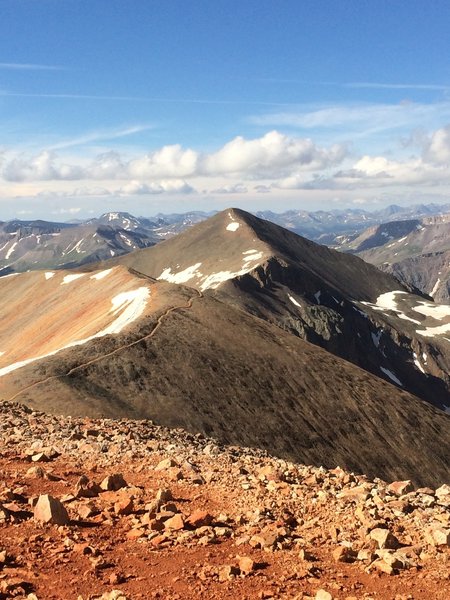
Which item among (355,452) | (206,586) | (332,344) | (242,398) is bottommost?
(332,344)

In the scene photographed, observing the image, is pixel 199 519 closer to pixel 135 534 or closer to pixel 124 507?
pixel 135 534

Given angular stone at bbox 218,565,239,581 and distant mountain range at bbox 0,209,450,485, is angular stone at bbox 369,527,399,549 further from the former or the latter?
distant mountain range at bbox 0,209,450,485

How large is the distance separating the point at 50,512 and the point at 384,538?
30.2 ft

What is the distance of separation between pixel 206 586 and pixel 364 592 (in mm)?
3665

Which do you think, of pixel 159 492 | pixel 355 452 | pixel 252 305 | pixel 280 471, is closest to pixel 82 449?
pixel 159 492

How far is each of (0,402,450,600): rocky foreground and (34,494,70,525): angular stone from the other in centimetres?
4

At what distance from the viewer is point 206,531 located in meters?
14.1

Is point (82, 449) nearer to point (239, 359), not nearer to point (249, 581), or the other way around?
point (249, 581)

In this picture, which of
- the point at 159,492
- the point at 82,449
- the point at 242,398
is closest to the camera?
the point at 159,492

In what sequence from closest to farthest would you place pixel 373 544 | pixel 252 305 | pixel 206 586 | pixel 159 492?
pixel 206 586 < pixel 373 544 < pixel 159 492 < pixel 252 305

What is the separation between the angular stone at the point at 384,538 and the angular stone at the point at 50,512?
28.1ft

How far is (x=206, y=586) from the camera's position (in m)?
11.6

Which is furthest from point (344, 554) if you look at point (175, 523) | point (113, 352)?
point (113, 352)

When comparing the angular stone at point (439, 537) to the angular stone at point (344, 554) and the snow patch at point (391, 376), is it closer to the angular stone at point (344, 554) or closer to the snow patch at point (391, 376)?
the angular stone at point (344, 554)
